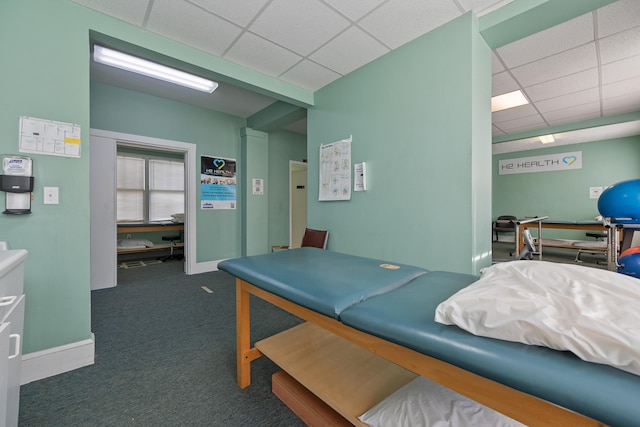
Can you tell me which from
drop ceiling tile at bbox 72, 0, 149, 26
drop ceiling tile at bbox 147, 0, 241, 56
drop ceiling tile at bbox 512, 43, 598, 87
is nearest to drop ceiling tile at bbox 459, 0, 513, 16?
drop ceiling tile at bbox 512, 43, 598, 87

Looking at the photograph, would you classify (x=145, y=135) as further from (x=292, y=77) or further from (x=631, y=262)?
(x=631, y=262)

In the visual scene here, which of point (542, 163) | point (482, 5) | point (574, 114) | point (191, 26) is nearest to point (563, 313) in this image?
point (482, 5)

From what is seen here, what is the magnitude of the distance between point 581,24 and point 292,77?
2.77m

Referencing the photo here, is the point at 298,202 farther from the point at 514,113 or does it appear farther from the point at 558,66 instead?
the point at 558,66

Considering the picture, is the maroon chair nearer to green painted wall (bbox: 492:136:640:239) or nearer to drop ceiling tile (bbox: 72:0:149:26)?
drop ceiling tile (bbox: 72:0:149:26)

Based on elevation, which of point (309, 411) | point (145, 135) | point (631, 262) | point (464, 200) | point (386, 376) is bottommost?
point (309, 411)

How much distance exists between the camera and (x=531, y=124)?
4.89 meters

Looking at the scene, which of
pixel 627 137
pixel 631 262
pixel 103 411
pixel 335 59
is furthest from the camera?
pixel 627 137

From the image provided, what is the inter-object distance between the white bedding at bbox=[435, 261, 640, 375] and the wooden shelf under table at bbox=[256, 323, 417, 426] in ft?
2.27

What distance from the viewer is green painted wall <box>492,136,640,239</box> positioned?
5.37 m

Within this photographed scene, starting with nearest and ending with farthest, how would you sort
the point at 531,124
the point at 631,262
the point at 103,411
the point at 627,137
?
the point at 103,411 < the point at 631,262 < the point at 531,124 < the point at 627,137

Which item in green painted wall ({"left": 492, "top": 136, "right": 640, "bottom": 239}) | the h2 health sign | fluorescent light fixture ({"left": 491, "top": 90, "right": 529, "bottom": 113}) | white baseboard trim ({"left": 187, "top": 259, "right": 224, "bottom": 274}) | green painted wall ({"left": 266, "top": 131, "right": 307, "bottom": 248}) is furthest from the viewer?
the h2 health sign

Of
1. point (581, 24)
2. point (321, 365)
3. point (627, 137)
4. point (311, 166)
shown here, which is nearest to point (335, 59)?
point (311, 166)

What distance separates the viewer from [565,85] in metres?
3.32
